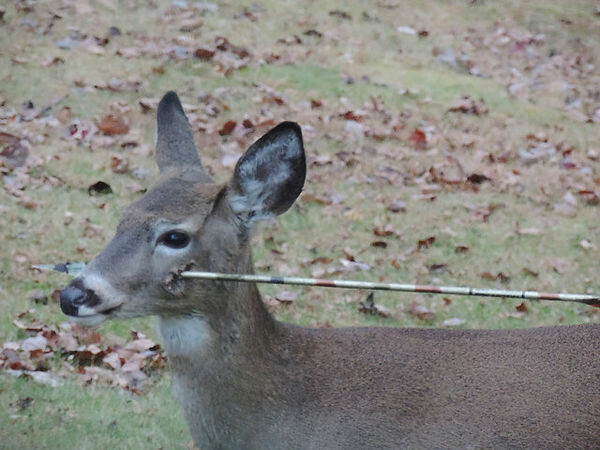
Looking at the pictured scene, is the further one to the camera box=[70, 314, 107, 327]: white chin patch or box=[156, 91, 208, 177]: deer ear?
box=[156, 91, 208, 177]: deer ear

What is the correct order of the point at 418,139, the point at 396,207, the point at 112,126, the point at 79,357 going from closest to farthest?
the point at 79,357, the point at 396,207, the point at 112,126, the point at 418,139

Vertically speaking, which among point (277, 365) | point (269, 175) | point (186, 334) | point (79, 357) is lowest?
point (79, 357)

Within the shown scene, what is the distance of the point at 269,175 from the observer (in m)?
3.62

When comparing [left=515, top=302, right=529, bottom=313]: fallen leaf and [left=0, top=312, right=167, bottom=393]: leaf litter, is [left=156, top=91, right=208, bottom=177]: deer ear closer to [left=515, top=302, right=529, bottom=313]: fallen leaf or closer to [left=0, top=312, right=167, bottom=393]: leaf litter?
[left=0, top=312, right=167, bottom=393]: leaf litter

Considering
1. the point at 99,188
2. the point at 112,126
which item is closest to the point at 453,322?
the point at 99,188

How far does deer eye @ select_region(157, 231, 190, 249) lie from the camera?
3.53 metres

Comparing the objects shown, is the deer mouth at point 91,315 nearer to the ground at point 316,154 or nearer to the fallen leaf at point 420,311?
the ground at point 316,154

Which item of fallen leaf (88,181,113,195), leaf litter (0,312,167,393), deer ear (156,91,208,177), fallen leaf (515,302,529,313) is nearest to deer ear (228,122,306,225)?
deer ear (156,91,208,177)

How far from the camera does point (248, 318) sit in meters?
3.68

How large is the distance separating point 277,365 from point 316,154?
5.18 metres

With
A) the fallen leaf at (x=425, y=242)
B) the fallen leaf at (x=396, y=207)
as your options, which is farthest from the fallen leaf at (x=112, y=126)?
the fallen leaf at (x=425, y=242)

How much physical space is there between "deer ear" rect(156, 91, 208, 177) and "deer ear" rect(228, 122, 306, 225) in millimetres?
397

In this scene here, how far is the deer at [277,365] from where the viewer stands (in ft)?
11.5

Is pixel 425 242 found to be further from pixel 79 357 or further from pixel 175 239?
pixel 175 239
